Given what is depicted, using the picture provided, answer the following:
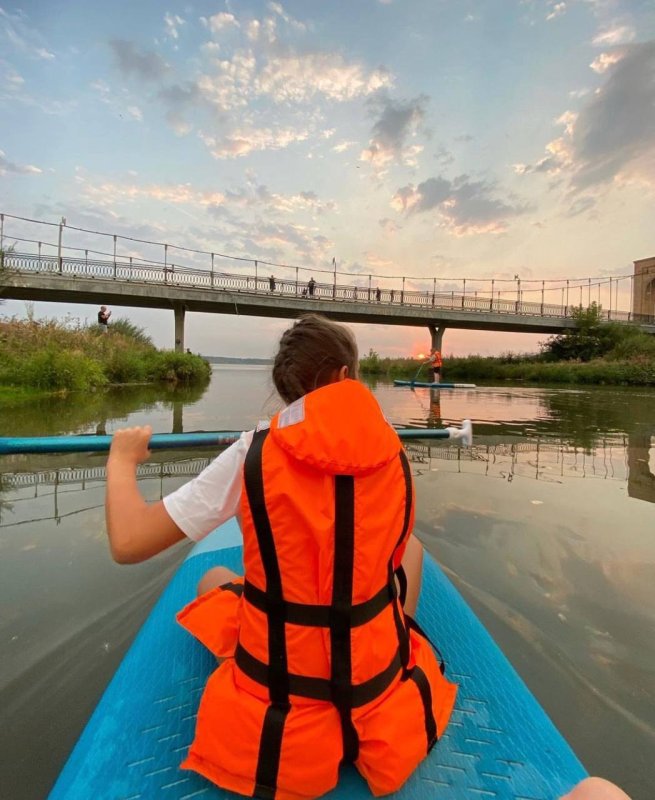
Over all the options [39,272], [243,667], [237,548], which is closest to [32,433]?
[237,548]

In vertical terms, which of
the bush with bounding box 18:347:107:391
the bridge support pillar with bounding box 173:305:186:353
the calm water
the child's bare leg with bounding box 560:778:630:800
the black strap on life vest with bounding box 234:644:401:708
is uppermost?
the bridge support pillar with bounding box 173:305:186:353

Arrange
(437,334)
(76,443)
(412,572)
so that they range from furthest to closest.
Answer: (437,334) < (76,443) < (412,572)

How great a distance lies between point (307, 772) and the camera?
86 centimetres

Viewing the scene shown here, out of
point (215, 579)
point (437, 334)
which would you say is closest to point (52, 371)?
point (215, 579)

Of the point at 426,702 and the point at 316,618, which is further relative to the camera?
the point at 426,702

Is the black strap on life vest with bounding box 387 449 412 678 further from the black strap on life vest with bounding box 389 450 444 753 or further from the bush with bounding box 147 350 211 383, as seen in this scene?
the bush with bounding box 147 350 211 383

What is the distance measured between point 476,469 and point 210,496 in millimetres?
4251

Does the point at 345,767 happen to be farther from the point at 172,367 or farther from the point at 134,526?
the point at 172,367

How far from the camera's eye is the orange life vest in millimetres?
865

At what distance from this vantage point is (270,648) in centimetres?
90

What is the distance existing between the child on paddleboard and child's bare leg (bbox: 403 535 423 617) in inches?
16.6

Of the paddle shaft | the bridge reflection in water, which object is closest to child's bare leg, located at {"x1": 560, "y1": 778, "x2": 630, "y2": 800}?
the paddle shaft

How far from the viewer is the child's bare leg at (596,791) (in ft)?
2.67

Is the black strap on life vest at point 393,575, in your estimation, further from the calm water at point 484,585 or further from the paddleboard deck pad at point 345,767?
the calm water at point 484,585
